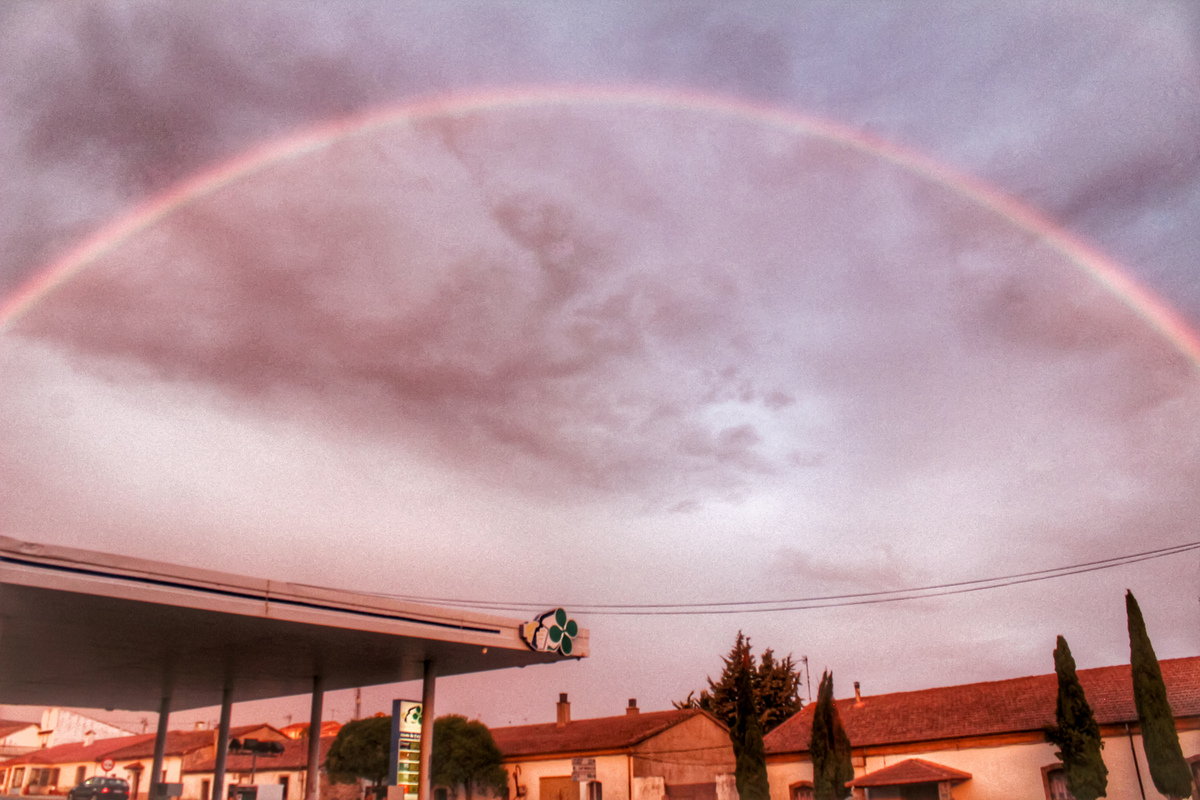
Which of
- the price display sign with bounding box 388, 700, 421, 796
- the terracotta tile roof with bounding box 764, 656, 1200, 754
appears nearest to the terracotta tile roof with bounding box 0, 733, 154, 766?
the terracotta tile roof with bounding box 764, 656, 1200, 754

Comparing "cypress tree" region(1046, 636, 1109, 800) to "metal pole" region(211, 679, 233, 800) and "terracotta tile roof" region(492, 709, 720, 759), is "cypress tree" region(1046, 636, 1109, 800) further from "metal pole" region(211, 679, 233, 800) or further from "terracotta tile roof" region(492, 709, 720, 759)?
"metal pole" region(211, 679, 233, 800)

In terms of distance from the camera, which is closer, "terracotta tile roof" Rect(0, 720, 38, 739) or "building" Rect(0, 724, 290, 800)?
"building" Rect(0, 724, 290, 800)

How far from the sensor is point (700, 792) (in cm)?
4291

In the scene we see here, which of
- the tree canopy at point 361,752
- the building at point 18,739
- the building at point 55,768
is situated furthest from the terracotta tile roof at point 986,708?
the building at point 18,739

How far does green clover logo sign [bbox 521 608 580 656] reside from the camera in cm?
1920

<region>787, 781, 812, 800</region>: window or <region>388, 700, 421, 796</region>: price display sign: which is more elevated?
<region>388, 700, 421, 796</region>: price display sign

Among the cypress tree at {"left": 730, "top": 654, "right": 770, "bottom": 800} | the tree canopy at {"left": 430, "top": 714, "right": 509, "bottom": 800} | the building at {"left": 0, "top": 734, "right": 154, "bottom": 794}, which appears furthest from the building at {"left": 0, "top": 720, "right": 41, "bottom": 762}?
the cypress tree at {"left": 730, "top": 654, "right": 770, "bottom": 800}

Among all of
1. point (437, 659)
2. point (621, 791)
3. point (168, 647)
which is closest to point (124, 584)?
point (168, 647)

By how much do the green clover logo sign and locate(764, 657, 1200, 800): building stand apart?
20.6 meters

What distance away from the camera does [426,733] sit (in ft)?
64.2

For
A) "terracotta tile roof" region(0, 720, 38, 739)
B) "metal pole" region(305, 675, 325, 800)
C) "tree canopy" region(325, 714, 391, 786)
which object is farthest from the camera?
"terracotta tile roof" region(0, 720, 38, 739)

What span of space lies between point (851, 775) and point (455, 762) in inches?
724

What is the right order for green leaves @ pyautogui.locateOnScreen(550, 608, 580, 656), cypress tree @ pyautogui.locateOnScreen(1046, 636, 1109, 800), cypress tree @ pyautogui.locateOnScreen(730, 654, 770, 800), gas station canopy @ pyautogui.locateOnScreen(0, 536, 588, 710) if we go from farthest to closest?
cypress tree @ pyautogui.locateOnScreen(730, 654, 770, 800) → cypress tree @ pyautogui.locateOnScreen(1046, 636, 1109, 800) → green leaves @ pyautogui.locateOnScreen(550, 608, 580, 656) → gas station canopy @ pyautogui.locateOnScreen(0, 536, 588, 710)

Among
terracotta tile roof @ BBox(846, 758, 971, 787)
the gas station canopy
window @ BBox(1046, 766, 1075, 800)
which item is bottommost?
window @ BBox(1046, 766, 1075, 800)
